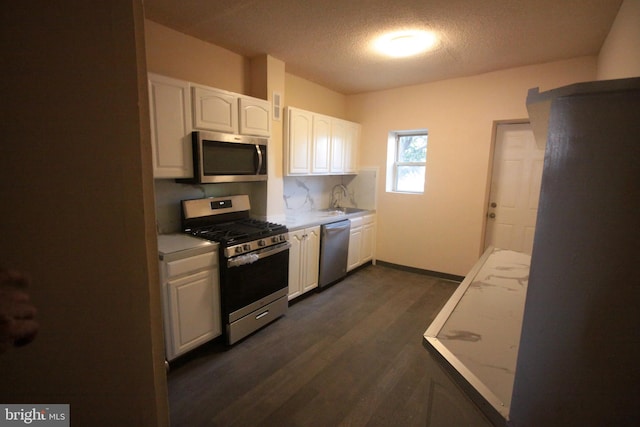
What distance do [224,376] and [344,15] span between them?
8.96ft

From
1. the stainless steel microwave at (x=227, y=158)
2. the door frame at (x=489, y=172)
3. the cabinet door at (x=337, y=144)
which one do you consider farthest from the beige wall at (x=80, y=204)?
the door frame at (x=489, y=172)

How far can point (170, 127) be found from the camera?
2148 mm

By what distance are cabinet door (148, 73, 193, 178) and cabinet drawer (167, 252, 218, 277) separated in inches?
26.3

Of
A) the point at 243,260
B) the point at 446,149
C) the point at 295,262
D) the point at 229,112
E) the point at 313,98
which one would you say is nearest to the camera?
the point at 243,260

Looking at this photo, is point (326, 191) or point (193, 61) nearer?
point (193, 61)

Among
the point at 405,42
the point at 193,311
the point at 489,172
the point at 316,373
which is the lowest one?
the point at 316,373

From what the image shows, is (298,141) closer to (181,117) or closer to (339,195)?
(181,117)

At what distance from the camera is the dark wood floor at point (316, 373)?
1.71m

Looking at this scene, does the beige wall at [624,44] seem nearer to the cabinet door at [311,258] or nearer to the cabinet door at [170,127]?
the cabinet door at [311,258]

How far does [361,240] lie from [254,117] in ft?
7.28

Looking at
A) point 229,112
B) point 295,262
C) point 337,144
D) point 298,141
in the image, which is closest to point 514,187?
point 337,144

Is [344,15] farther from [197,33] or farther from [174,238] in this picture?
[174,238]

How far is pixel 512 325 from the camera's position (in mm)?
1153

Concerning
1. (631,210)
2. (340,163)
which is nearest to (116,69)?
(631,210)
